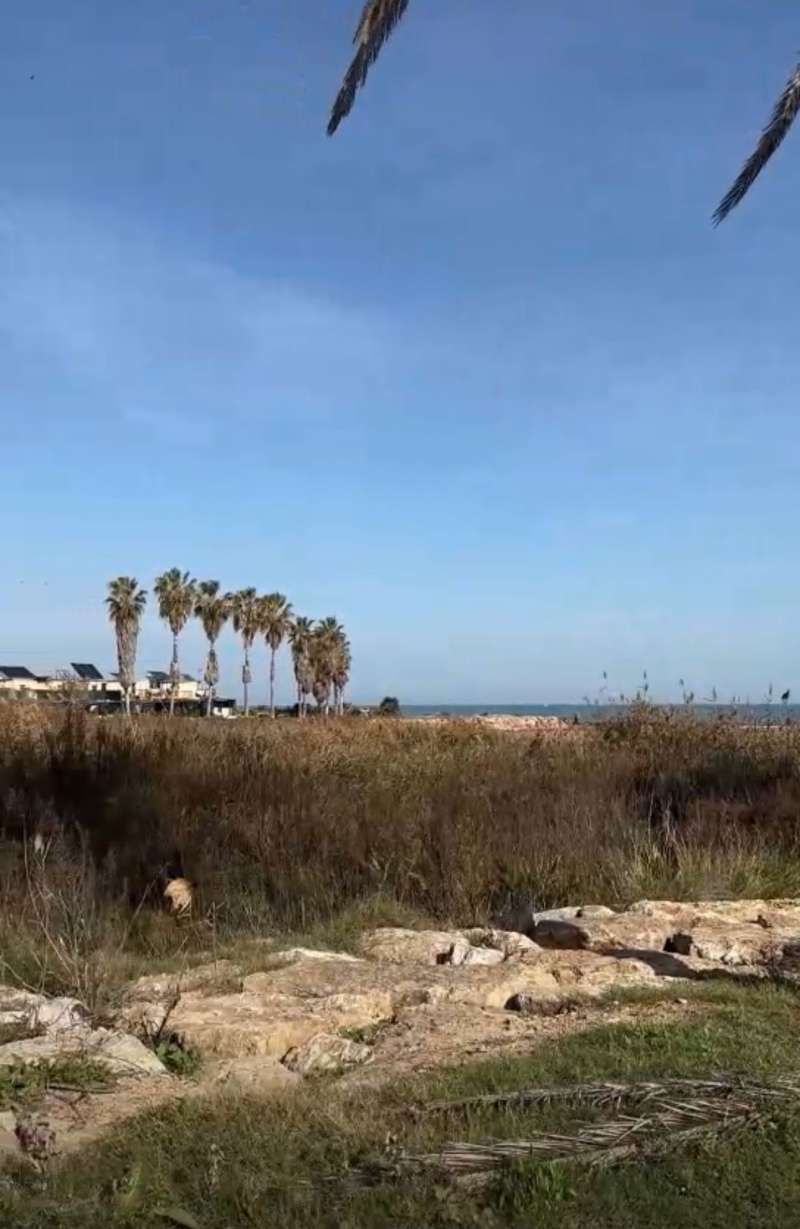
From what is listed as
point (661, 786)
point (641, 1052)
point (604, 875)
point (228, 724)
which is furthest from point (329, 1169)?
point (228, 724)

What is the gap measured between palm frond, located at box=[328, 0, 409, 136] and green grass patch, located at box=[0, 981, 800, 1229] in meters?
5.33

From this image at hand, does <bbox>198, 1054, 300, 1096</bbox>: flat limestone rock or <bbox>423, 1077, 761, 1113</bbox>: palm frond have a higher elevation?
<bbox>423, 1077, 761, 1113</bbox>: palm frond

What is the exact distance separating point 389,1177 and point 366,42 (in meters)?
5.74

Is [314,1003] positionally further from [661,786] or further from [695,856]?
[661,786]

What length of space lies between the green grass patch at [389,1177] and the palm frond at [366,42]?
533 cm

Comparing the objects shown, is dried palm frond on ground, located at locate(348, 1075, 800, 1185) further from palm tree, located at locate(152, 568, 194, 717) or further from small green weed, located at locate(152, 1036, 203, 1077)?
palm tree, located at locate(152, 568, 194, 717)

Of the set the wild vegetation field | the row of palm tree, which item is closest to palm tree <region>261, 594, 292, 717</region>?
the row of palm tree

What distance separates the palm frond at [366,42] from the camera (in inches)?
265

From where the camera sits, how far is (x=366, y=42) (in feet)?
22.4

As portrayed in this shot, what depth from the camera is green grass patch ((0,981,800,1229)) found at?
12.0 ft

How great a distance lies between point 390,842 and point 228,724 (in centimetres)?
763

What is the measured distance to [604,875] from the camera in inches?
378

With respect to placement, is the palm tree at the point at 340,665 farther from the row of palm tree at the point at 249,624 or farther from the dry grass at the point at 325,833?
the dry grass at the point at 325,833

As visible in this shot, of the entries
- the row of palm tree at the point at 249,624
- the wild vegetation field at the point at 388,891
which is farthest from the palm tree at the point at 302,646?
the wild vegetation field at the point at 388,891
